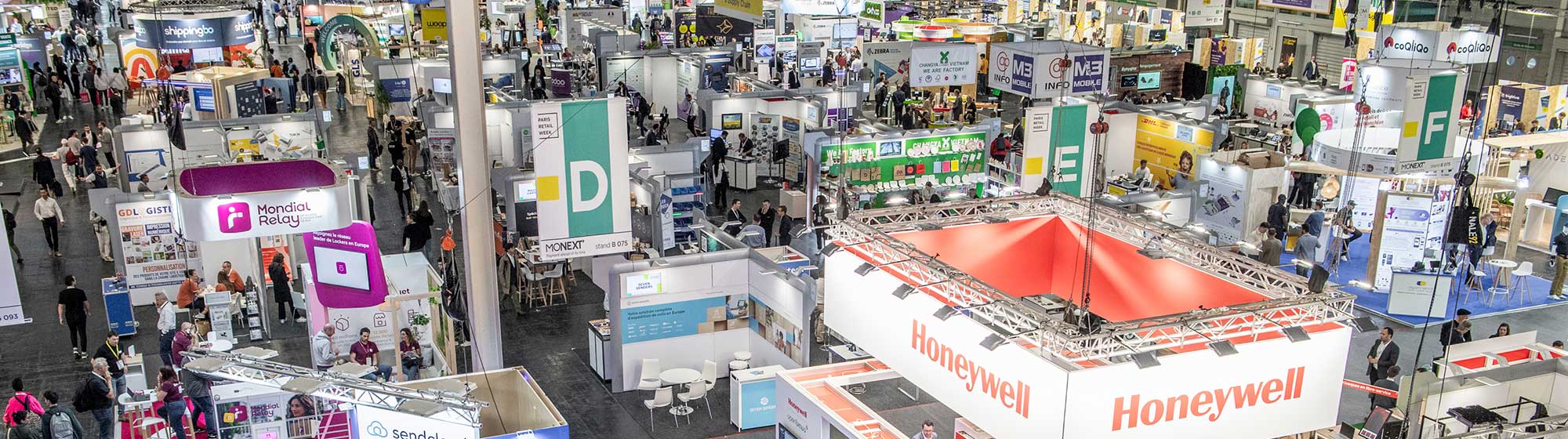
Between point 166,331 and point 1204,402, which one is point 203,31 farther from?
point 1204,402

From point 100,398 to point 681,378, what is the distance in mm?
5140

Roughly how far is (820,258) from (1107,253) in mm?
4378

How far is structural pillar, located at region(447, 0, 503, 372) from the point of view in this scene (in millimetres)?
9977

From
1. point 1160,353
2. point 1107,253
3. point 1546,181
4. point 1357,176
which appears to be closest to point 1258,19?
point 1546,181

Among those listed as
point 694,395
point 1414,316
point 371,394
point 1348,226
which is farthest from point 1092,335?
point 1348,226

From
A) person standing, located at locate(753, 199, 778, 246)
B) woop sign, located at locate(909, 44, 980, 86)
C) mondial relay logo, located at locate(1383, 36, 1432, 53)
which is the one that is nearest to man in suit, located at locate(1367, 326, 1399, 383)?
person standing, located at locate(753, 199, 778, 246)

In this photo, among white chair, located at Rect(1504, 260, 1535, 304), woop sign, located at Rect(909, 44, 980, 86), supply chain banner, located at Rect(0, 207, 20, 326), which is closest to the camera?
supply chain banner, located at Rect(0, 207, 20, 326)

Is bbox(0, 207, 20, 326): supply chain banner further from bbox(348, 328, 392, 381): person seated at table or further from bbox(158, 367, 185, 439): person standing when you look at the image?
bbox(348, 328, 392, 381): person seated at table

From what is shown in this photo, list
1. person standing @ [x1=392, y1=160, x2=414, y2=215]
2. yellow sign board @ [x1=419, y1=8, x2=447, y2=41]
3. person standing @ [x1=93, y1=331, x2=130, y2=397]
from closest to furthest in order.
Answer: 1. person standing @ [x1=93, y1=331, x2=130, y2=397]
2. person standing @ [x1=392, y1=160, x2=414, y2=215]
3. yellow sign board @ [x1=419, y1=8, x2=447, y2=41]

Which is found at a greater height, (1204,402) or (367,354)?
(1204,402)

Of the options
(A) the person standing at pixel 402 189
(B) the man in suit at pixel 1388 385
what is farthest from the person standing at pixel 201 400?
(B) the man in suit at pixel 1388 385

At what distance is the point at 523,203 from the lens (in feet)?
54.2

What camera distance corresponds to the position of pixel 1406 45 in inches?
719

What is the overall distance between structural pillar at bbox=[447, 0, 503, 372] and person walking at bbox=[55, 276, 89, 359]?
4396 millimetres
